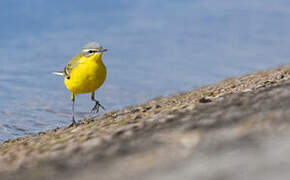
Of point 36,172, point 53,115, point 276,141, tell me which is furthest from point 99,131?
point 53,115

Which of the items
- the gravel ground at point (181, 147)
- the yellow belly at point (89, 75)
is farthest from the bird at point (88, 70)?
the gravel ground at point (181, 147)

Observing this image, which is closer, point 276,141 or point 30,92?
point 276,141

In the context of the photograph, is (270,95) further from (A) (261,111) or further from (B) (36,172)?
(B) (36,172)

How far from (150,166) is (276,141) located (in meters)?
1.15

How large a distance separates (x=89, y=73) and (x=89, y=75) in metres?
0.03

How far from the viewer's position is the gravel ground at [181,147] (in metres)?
4.70

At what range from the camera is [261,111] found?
6336 millimetres

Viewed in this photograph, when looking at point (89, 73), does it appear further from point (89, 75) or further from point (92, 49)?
point (92, 49)

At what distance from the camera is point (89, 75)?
9578 mm

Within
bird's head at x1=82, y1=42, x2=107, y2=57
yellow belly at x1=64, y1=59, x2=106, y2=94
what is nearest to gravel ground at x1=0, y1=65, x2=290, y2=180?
yellow belly at x1=64, y1=59, x2=106, y2=94

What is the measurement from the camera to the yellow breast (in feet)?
31.3

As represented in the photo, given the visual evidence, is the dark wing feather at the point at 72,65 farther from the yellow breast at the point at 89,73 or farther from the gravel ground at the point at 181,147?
the gravel ground at the point at 181,147

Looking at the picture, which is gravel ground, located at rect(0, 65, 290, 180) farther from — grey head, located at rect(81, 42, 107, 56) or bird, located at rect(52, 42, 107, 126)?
grey head, located at rect(81, 42, 107, 56)

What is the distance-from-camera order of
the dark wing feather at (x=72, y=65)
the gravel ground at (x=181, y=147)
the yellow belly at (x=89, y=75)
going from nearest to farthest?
1. the gravel ground at (x=181, y=147)
2. the yellow belly at (x=89, y=75)
3. the dark wing feather at (x=72, y=65)
